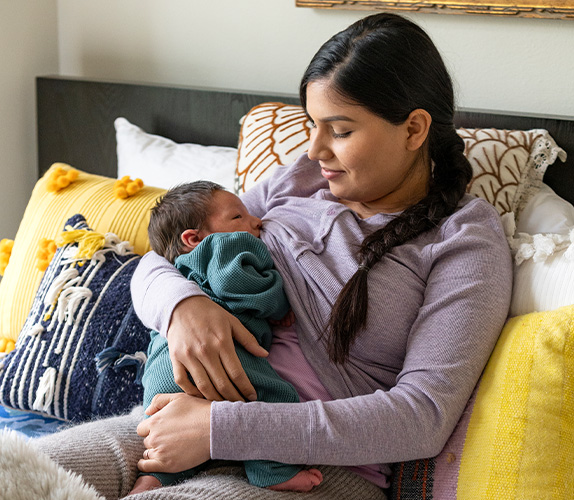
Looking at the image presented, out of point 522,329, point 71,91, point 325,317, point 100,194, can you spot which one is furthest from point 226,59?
point 522,329

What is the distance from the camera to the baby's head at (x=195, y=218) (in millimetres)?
1319

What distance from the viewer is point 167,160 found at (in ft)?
6.32

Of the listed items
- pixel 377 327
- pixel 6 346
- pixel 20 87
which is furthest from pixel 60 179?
pixel 377 327

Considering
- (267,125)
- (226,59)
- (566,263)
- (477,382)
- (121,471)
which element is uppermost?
(226,59)

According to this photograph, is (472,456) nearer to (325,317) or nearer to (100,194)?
(325,317)

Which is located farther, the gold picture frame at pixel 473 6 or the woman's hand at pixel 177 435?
the gold picture frame at pixel 473 6

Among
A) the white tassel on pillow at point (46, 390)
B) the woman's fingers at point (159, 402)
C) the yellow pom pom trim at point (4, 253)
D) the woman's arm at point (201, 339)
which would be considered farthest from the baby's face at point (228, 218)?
the yellow pom pom trim at point (4, 253)

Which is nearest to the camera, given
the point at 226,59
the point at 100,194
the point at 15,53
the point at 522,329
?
the point at 522,329

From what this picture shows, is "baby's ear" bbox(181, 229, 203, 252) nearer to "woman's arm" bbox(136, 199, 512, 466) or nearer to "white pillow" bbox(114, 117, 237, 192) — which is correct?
"woman's arm" bbox(136, 199, 512, 466)

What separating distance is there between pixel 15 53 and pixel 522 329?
6.64 ft

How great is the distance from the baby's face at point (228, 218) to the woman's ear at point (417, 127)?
347mm

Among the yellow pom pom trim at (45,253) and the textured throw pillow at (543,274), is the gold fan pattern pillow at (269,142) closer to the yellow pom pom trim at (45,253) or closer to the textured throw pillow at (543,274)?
the yellow pom pom trim at (45,253)

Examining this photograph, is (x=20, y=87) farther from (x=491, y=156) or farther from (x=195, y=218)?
(x=491, y=156)

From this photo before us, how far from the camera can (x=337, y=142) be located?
1235mm
